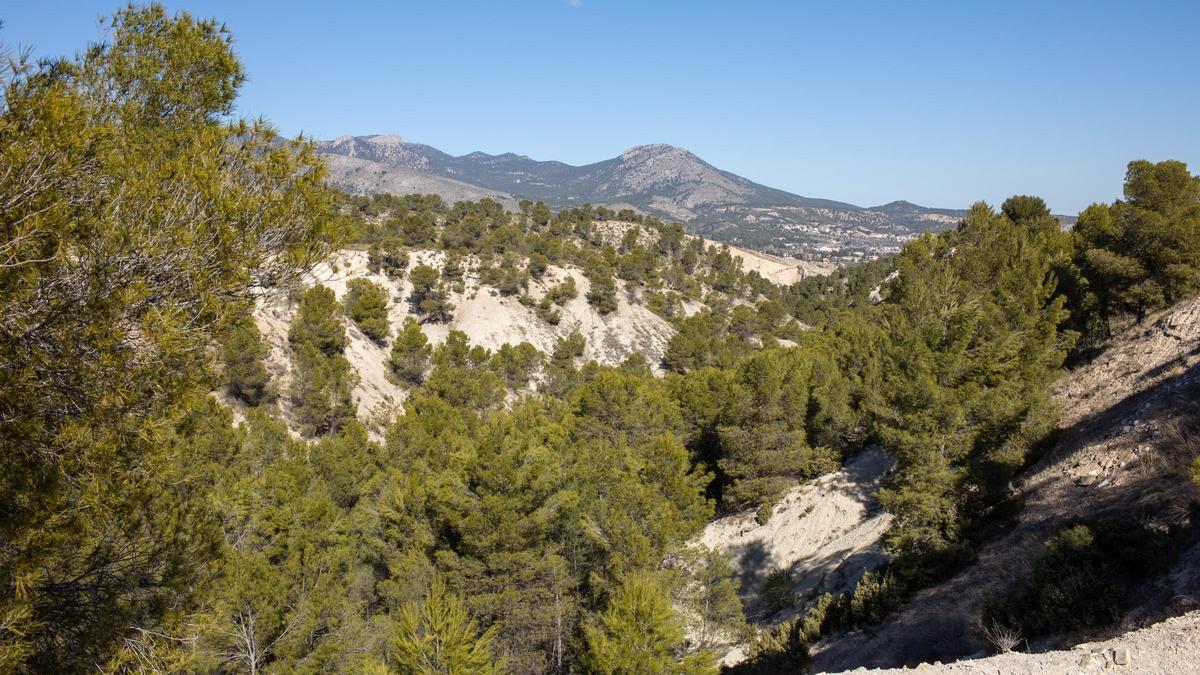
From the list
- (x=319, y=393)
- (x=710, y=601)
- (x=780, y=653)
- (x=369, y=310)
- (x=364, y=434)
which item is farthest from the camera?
(x=369, y=310)

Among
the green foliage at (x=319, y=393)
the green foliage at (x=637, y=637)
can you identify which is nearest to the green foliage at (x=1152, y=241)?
the green foliage at (x=637, y=637)

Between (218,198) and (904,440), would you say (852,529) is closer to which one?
(904,440)

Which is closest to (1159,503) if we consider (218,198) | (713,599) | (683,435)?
Answer: (713,599)

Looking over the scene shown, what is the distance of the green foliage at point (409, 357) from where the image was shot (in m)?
42.0

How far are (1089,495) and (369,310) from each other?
43118mm

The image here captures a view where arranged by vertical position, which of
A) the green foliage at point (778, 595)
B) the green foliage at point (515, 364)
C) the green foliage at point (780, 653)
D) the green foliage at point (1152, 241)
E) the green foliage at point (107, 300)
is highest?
the green foliage at point (1152, 241)

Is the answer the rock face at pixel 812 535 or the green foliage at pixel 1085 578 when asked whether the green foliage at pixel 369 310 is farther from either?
the green foliage at pixel 1085 578

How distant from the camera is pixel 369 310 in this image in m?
46.0

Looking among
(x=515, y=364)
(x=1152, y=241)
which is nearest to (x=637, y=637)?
(x=1152, y=241)

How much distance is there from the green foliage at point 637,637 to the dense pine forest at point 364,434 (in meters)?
0.06

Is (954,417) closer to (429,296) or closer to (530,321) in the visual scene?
(530,321)

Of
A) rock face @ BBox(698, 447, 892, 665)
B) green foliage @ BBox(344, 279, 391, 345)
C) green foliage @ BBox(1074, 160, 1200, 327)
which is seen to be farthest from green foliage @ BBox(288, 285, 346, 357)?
green foliage @ BBox(1074, 160, 1200, 327)

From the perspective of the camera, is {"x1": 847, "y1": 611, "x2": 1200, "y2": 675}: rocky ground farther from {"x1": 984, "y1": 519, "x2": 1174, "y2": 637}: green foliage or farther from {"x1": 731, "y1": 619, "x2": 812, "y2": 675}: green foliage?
{"x1": 731, "y1": 619, "x2": 812, "y2": 675}: green foliage

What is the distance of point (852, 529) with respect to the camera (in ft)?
78.6
